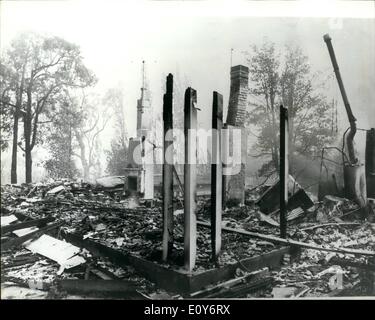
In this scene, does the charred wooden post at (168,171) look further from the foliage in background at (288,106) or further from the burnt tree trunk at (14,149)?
the foliage in background at (288,106)

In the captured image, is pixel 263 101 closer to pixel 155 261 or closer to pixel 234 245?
pixel 234 245

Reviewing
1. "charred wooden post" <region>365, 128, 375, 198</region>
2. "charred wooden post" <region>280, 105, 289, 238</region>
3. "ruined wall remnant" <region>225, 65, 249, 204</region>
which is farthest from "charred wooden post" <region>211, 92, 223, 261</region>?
"charred wooden post" <region>365, 128, 375, 198</region>

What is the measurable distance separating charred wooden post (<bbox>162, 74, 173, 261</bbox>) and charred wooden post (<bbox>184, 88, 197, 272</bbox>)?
13.8 inches

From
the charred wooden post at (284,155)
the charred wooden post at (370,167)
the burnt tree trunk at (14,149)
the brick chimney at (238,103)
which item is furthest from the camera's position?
the brick chimney at (238,103)

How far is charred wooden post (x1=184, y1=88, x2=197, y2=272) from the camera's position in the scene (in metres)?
3.91

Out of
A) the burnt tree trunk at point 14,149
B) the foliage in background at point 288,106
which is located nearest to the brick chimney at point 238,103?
the foliage in background at point 288,106

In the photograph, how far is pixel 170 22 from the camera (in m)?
5.08

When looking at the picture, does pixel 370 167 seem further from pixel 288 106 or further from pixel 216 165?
pixel 216 165

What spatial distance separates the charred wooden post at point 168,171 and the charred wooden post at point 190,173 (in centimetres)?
35

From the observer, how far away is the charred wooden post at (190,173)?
3.91 meters

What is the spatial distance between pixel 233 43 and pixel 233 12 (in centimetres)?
81

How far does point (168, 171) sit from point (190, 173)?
0.42 metres

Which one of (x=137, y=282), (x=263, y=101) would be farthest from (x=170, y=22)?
(x=263, y=101)

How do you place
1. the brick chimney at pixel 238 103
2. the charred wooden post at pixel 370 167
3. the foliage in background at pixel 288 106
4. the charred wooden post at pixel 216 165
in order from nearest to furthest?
the charred wooden post at pixel 216 165
the charred wooden post at pixel 370 167
the foliage in background at pixel 288 106
the brick chimney at pixel 238 103
